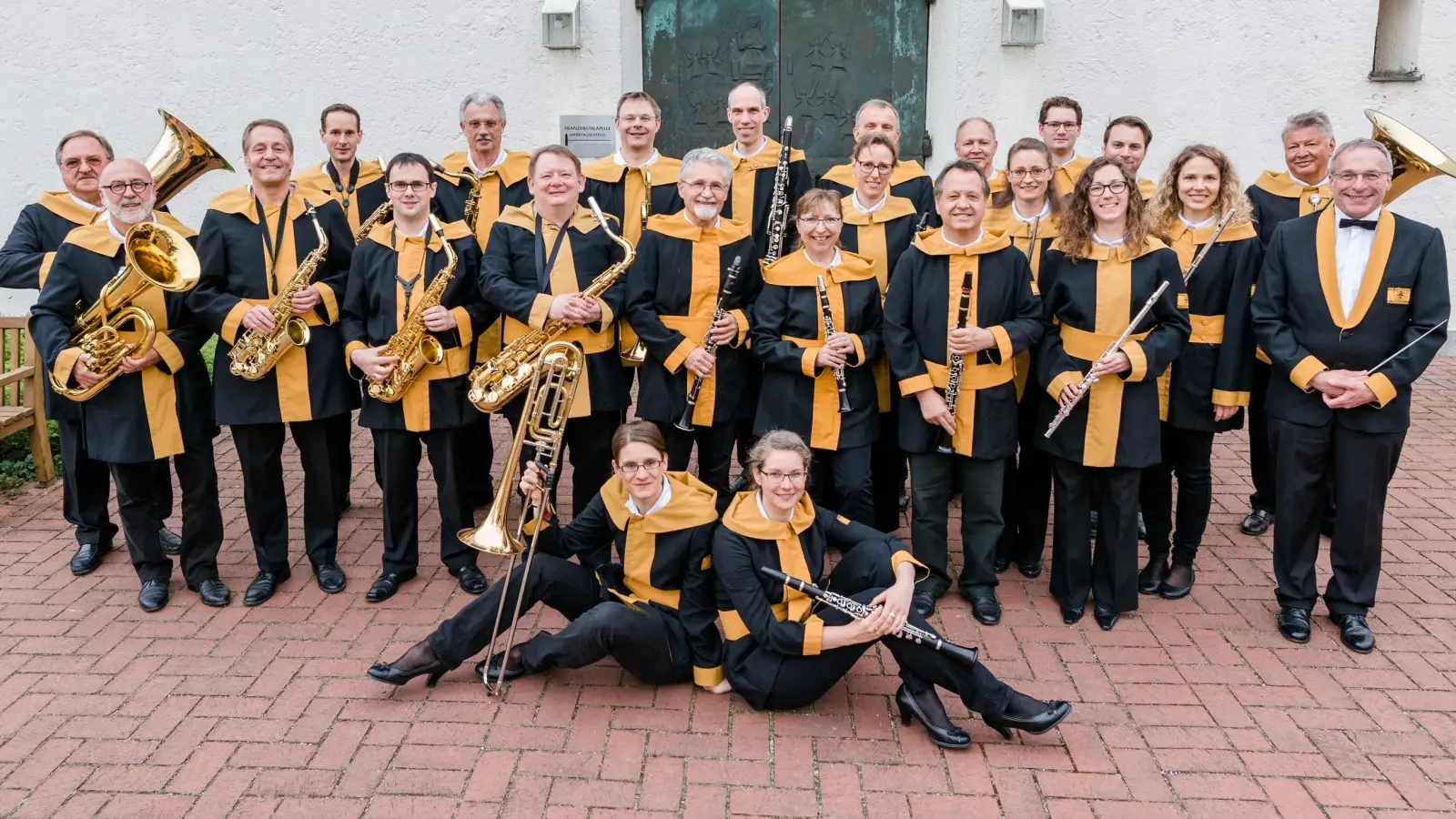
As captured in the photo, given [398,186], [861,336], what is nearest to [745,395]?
[861,336]

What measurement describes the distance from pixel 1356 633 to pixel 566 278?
375cm

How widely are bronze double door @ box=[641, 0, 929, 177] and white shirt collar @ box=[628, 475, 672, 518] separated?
5.15m

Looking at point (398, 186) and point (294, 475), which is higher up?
point (398, 186)

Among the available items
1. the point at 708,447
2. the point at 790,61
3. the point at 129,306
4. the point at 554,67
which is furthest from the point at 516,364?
the point at 790,61

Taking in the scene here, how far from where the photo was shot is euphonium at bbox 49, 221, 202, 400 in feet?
15.9

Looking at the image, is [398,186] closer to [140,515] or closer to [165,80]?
[140,515]

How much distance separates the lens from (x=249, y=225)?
16.5 ft

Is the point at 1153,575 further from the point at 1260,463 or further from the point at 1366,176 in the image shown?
the point at 1366,176

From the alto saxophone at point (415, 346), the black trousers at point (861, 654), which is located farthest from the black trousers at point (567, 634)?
the alto saxophone at point (415, 346)

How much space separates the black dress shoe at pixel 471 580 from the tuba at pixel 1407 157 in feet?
14.3

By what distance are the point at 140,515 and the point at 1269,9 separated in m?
8.40

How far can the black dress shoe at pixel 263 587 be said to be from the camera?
519cm

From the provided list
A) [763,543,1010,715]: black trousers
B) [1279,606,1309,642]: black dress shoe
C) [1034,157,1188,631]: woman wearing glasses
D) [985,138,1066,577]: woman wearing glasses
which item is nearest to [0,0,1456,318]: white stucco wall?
[985,138,1066,577]: woman wearing glasses

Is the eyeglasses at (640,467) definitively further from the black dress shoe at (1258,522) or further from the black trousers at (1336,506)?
the black dress shoe at (1258,522)
